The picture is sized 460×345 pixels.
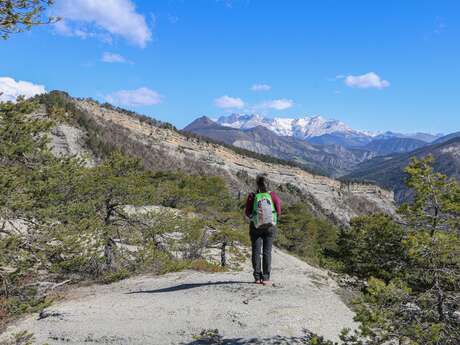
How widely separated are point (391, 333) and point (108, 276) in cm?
1053

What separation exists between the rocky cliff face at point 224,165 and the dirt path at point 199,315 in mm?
77140

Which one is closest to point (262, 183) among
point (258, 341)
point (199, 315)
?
point (199, 315)

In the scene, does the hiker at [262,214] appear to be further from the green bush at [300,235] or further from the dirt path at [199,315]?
the green bush at [300,235]

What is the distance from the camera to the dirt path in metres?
7.03

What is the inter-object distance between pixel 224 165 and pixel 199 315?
113 meters

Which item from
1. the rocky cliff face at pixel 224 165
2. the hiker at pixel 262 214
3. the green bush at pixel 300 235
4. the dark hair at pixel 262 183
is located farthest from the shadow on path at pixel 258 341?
the rocky cliff face at pixel 224 165

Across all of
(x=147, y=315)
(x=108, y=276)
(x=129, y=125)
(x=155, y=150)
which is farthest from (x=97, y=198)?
(x=129, y=125)

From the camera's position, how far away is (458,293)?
15.9 ft

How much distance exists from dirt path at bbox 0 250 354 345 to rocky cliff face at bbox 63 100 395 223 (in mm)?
77140

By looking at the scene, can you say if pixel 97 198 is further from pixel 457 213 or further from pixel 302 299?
pixel 457 213

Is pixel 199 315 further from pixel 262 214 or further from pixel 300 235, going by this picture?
pixel 300 235

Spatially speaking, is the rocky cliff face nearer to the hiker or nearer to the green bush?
the green bush

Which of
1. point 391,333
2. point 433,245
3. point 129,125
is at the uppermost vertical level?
point 129,125

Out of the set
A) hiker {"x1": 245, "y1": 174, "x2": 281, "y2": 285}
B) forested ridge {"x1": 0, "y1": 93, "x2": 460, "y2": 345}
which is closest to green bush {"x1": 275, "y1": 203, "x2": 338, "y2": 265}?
forested ridge {"x1": 0, "y1": 93, "x2": 460, "y2": 345}
